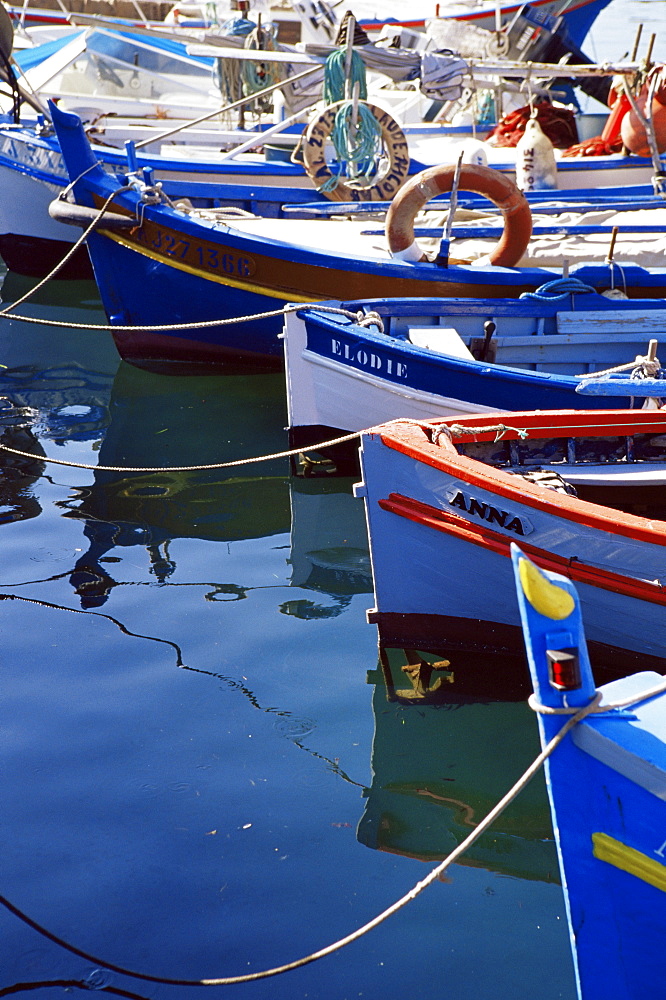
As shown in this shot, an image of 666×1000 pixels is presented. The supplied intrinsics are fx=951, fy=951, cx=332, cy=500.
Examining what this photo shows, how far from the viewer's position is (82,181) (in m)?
8.97

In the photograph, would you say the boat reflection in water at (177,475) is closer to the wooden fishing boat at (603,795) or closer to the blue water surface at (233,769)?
the blue water surface at (233,769)

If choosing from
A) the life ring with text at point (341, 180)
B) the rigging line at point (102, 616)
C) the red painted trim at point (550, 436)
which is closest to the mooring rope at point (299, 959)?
the red painted trim at point (550, 436)

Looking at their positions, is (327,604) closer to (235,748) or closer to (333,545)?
(333,545)

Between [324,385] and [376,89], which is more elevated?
[376,89]

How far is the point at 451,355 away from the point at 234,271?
2.82 metres

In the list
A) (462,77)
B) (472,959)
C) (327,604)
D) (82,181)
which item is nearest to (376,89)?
(462,77)

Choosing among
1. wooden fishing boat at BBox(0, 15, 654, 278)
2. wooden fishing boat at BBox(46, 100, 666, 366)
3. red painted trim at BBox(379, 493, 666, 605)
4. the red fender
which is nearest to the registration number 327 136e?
wooden fishing boat at BBox(46, 100, 666, 366)

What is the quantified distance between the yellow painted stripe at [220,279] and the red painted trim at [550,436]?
363cm

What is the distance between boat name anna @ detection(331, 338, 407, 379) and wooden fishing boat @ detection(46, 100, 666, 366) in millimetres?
1414

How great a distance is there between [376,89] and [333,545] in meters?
13.1

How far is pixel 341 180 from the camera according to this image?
10.4 meters

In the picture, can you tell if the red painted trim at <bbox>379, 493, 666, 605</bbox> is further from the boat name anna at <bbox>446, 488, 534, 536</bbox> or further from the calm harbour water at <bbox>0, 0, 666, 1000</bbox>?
the calm harbour water at <bbox>0, 0, 666, 1000</bbox>

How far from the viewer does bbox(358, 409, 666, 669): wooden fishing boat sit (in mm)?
4188

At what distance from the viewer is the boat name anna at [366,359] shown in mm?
6332
